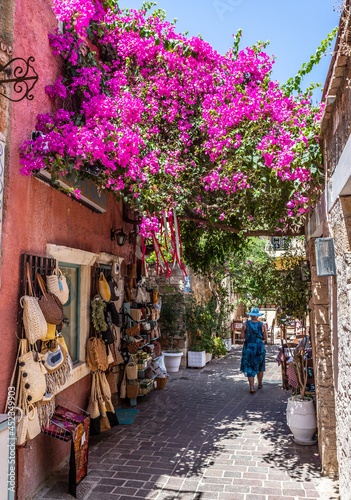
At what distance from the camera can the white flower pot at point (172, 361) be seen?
36.5 feet

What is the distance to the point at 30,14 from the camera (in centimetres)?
432

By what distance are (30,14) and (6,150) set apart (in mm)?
1618

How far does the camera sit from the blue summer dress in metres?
8.68

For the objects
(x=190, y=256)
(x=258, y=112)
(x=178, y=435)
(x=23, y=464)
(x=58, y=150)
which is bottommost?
(x=178, y=435)

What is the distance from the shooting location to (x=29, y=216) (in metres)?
4.20

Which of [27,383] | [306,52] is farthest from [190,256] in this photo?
[27,383]

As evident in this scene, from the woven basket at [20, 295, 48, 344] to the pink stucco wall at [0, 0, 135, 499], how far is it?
0.09m

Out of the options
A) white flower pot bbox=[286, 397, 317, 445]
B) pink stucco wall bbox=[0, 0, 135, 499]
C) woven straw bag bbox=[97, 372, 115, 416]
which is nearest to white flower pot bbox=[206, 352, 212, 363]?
woven straw bag bbox=[97, 372, 115, 416]

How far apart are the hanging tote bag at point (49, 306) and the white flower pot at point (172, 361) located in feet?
23.6

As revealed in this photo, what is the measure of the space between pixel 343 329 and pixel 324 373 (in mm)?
1463

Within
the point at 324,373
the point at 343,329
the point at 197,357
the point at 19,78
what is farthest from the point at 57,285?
the point at 197,357

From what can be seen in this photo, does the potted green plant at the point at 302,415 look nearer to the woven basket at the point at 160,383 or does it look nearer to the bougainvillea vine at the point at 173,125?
the bougainvillea vine at the point at 173,125

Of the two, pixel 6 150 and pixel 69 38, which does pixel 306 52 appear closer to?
pixel 69 38

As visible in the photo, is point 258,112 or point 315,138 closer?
point 315,138
